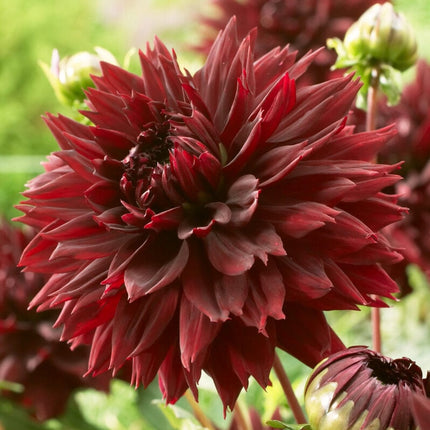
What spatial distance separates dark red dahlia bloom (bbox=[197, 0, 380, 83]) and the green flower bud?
0.77 ft

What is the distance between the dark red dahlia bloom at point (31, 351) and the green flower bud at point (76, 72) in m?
0.19

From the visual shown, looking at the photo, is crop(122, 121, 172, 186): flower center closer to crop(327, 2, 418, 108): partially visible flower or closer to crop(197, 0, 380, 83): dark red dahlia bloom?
crop(327, 2, 418, 108): partially visible flower

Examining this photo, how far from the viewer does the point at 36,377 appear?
51 centimetres

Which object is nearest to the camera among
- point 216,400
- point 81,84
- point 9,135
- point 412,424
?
point 412,424

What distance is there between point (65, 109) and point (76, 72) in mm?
875

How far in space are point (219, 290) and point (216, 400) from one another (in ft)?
0.74

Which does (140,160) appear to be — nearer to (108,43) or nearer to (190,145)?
(190,145)

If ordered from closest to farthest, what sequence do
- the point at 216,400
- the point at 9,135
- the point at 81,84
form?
the point at 81,84 → the point at 216,400 → the point at 9,135

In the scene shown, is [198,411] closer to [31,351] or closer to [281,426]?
[281,426]

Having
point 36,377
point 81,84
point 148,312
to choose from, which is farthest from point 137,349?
point 36,377

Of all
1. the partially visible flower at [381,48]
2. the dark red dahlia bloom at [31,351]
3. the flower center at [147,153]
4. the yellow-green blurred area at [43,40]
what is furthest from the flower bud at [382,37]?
the yellow-green blurred area at [43,40]

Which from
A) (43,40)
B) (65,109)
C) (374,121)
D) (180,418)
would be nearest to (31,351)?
(180,418)

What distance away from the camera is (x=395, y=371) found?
0.24 metres

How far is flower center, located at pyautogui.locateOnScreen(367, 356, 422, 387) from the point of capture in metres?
0.24
